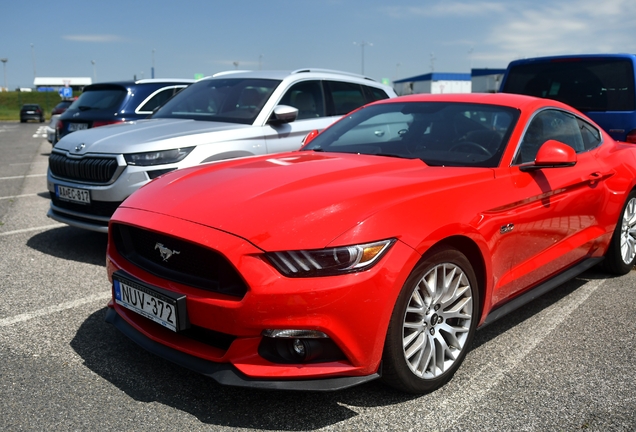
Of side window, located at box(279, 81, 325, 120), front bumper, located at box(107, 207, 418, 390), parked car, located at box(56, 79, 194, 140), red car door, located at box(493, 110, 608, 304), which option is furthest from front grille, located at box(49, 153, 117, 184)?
red car door, located at box(493, 110, 608, 304)

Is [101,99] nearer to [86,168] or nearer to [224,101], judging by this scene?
[224,101]

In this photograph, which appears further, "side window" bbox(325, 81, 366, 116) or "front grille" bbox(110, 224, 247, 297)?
"side window" bbox(325, 81, 366, 116)

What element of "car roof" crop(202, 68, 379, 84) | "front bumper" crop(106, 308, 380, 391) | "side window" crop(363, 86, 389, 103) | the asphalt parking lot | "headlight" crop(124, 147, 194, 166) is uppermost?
"car roof" crop(202, 68, 379, 84)

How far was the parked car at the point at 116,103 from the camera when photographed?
28.7 ft

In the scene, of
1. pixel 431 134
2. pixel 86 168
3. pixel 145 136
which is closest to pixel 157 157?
pixel 145 136

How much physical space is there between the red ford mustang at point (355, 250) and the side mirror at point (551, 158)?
0.01 metres

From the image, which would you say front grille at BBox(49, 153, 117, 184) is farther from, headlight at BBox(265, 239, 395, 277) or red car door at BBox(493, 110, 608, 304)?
red car door at BBox(493, 110, 608, 304)

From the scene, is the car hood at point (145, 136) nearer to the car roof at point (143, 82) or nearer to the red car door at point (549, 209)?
the red car door at point (549, 209)

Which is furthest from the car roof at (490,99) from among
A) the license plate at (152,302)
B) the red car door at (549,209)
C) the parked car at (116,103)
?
the parked car at (116,103)

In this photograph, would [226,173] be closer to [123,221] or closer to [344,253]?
[123,221]

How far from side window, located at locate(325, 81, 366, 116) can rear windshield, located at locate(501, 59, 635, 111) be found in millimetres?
2070

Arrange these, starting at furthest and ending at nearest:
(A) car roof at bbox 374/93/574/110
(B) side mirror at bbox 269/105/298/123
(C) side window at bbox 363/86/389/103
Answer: (C) side window at bbox 363/86/389/103 < (B) side mirror at bbox 269/105/298/123 < (A) car roof at bbox 374/93/574/110

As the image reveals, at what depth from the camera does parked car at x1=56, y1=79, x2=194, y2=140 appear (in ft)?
28.7

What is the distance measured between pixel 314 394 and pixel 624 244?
334cm
